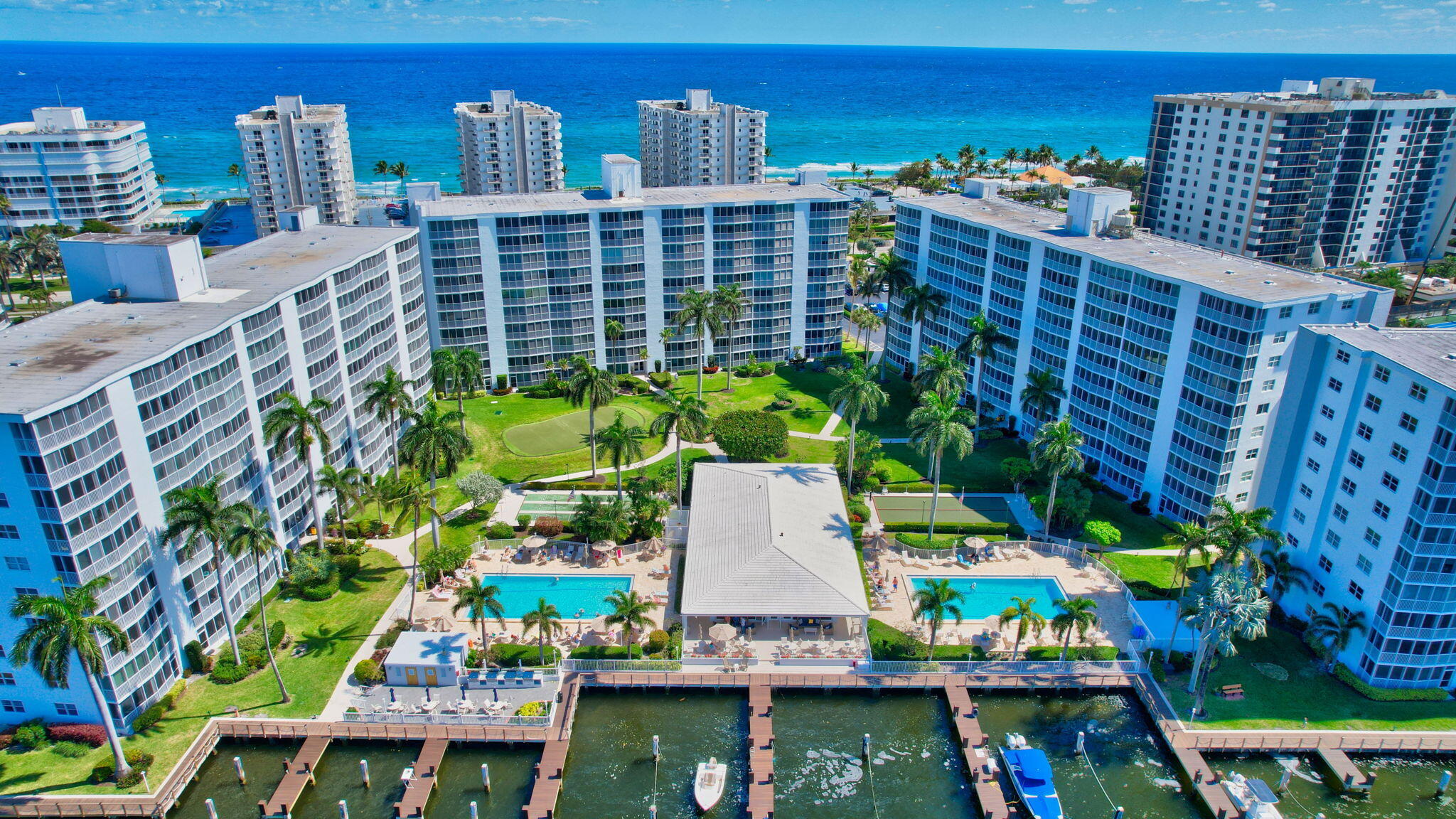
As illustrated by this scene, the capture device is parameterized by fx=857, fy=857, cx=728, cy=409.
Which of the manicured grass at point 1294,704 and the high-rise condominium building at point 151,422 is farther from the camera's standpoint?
the manicured grass at point 1294,704

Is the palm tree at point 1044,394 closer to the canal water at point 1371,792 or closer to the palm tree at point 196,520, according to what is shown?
the canal water at point 1371,792

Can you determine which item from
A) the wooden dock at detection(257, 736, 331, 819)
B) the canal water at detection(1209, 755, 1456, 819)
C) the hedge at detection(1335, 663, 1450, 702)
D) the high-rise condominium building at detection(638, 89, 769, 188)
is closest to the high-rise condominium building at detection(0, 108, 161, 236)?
the high-rise condominium building at detection(638, 89, 769, 188)

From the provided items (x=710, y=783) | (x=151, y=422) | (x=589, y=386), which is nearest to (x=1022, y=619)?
(x=710, y=783)

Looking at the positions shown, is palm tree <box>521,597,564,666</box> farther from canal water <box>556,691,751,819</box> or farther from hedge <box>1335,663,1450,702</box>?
Result: hedge <box>1335,663,1450,702</box>

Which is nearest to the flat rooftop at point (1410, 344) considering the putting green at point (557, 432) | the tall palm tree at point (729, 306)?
the tall palm tree at point (729, 306)

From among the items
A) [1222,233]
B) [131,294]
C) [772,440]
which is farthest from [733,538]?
[1222,233]

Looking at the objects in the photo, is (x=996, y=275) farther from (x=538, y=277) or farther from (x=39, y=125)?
(x=39, y=125)
